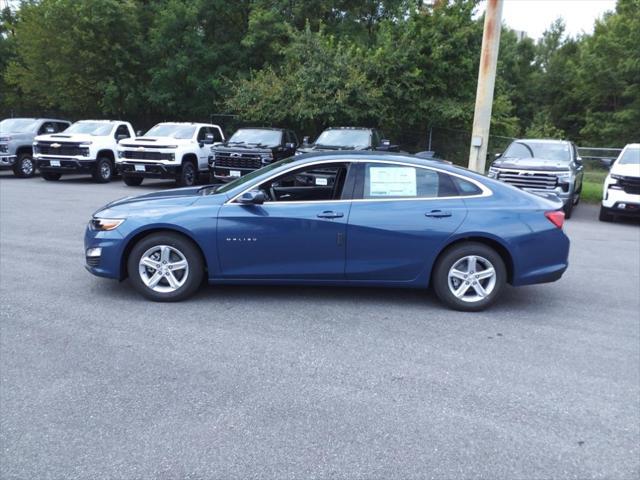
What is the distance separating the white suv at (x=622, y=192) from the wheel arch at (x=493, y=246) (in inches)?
319

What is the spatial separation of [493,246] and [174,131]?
13.6 metres

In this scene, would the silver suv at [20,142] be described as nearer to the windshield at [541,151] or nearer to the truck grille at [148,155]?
the truck grille at [148,155]

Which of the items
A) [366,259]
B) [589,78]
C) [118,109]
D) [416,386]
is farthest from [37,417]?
[589,78]

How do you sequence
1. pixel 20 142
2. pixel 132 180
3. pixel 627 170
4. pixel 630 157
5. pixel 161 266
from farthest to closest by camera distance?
1. pixel 20 142
2. pixel 132 180
3. pixel 630 157
4. pixel 627 170
5. pixel 161 266

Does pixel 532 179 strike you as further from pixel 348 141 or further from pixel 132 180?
pixel 132 180

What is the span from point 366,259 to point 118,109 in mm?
24233

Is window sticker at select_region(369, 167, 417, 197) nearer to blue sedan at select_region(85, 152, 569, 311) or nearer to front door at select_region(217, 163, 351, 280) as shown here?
blue sedan at select_region(85, 152, 569, 311)

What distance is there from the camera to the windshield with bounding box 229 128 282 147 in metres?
16.6

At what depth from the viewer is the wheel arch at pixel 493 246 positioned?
5.72m

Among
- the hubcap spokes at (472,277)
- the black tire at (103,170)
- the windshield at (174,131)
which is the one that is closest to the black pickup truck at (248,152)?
the windshield at (174,131)

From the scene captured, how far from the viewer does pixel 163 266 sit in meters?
5.75

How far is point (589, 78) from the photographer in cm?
3822

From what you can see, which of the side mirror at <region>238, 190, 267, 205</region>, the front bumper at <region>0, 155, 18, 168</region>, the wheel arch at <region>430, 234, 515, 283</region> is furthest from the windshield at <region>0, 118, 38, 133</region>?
the wheel arch at <region>430, 234, 515, 283</region>

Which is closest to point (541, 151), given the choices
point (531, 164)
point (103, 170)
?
point (531, 164)
